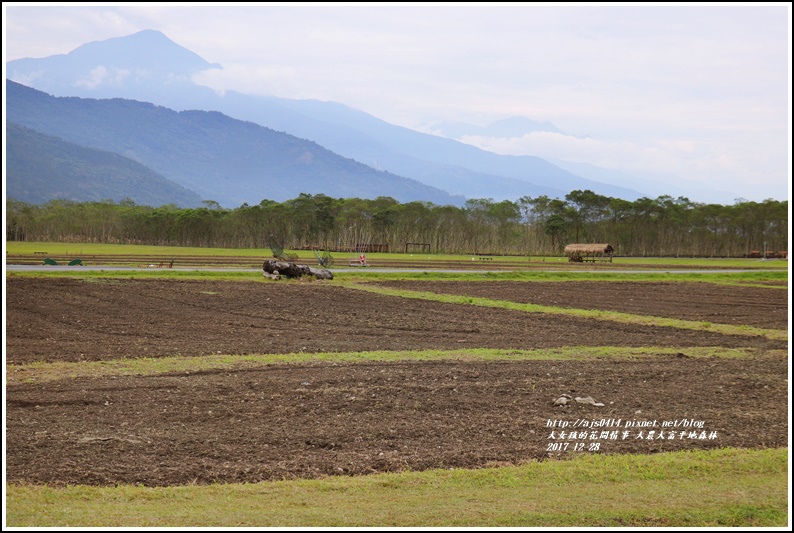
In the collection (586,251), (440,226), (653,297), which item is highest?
(440,226)

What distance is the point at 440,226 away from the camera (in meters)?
100

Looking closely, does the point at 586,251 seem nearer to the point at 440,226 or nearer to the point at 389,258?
the point at 389,258

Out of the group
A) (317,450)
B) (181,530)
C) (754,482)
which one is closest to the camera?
(181,530)

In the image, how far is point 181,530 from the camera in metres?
6.27

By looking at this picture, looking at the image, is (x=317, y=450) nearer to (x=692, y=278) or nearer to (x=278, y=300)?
(x=278, y=300)

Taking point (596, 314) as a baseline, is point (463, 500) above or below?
below

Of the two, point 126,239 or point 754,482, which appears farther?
point 126,239

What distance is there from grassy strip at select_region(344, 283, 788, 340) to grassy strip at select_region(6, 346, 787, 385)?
12.8ft

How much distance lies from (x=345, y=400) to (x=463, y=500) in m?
4.49

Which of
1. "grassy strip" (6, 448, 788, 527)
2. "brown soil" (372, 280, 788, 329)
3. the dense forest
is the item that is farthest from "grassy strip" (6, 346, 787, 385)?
the dense forest

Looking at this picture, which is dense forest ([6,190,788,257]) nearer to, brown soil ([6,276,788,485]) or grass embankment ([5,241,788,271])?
grass embankment ([5,241,788,271])

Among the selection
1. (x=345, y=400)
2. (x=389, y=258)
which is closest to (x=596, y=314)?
(x=345, y=400)

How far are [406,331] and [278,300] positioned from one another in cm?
808

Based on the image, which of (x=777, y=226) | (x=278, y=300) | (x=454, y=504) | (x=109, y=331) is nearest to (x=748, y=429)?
(x=454, y=504)
